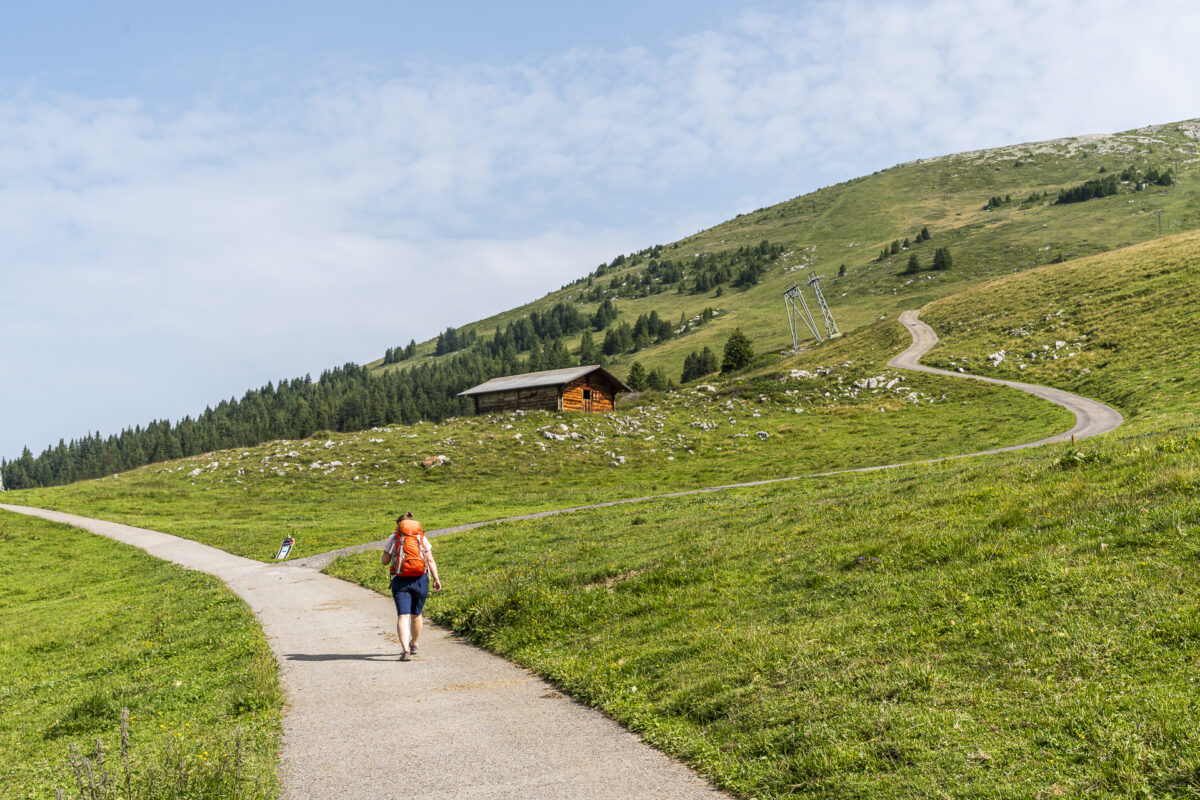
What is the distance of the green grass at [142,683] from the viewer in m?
8.22

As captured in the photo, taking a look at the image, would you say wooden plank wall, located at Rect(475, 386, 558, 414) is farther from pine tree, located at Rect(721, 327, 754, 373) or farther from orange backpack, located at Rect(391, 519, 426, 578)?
orange backpack, located at Rect(391, 519, 426, 578)

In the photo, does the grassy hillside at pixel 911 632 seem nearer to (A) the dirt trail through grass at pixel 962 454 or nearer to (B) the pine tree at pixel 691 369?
(A) the dirt trail through grass at pixel 962 454

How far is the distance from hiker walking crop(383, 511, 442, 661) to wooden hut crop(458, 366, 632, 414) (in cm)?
5690

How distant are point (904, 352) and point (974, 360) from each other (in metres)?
12.8

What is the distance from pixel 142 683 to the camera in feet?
42.9

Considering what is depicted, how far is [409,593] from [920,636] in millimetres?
9448

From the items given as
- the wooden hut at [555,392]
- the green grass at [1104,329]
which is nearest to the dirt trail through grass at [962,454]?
the green grass at [1104,329]

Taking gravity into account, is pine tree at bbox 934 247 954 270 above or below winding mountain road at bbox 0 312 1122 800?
above

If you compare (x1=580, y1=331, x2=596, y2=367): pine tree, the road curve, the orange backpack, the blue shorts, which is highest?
(x1=580, y1=331, x2=596, y2=367): pine tree

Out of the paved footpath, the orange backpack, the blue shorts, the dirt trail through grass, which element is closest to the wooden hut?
the dirt trail through grass

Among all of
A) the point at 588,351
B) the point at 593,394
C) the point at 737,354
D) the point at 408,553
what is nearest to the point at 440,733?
the point at 408,553

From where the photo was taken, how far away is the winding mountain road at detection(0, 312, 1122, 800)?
24.1ft

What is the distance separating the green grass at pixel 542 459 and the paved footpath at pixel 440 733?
20.1m

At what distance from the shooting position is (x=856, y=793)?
6.24 m
